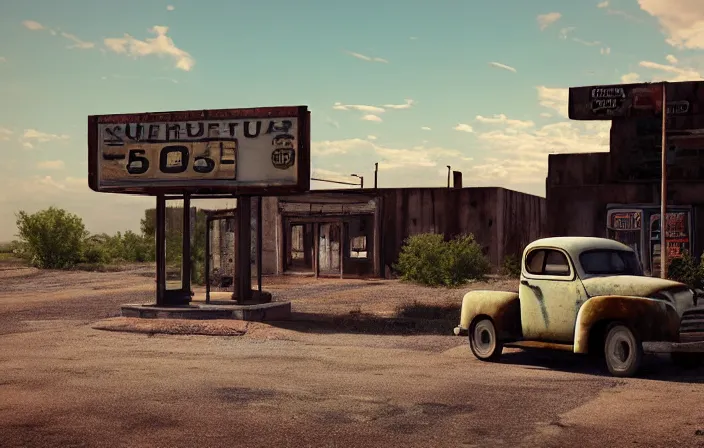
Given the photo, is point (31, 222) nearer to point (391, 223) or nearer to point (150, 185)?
point (391, 223)

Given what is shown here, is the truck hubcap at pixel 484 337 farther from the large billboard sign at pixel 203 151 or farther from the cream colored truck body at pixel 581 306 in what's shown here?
the large billboard sign at pixel 203 151

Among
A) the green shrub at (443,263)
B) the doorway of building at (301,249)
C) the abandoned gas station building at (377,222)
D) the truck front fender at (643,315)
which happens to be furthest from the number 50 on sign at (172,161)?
the doorway of building at (301,249)

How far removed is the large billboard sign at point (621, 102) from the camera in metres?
27.9

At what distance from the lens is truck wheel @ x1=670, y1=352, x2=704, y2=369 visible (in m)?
12.1

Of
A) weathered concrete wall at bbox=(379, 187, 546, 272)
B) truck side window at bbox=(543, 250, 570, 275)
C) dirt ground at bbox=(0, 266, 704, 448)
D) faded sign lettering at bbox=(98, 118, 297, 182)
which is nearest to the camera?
dirt ground at bbox=(0, 266, 704, 448)

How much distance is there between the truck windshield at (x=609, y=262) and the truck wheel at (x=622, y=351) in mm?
1024

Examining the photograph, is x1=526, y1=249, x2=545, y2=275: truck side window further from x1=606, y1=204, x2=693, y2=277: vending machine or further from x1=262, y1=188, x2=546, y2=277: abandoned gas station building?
x1=262, y1=188, x2=546, y2=277: abandoned gas station building

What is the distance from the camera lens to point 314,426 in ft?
28.0

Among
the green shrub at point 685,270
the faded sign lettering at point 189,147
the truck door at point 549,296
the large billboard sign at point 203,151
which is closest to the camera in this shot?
the truck door at point 549,296

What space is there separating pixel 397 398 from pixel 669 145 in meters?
20.7

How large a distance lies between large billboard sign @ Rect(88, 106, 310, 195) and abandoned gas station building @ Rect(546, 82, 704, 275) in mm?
12939

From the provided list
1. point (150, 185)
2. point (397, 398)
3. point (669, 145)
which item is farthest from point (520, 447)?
point (669, 145)

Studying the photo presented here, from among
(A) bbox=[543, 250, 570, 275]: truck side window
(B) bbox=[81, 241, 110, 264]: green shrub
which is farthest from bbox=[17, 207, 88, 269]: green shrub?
(A) bbox=[543, 250, 570, 275]: truck side window

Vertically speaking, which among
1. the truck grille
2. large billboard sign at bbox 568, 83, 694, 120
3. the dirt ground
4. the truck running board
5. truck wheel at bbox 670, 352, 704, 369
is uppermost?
large billboard sign at bbox 568, 83, 694, 120
